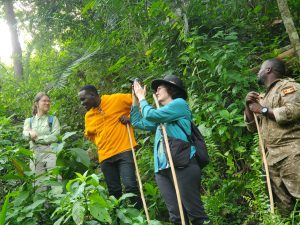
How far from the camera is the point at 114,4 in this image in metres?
7.11

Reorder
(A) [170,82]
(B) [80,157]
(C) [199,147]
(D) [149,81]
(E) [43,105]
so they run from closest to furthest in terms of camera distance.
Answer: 1. (C) [199,147]
2. (A) [170,82]
3. (B) [80,157]
4. (E) [43,105]
5. (D) [149,81]

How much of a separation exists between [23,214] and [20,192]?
1.37 feet

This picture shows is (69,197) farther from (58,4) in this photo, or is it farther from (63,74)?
(58,4)

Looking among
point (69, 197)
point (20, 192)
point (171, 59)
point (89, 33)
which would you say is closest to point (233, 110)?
point (171, 59)

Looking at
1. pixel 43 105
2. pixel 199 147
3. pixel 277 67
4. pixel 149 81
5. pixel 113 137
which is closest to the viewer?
pixel 199 147

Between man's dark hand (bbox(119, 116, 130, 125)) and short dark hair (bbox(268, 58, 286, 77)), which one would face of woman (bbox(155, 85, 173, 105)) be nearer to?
man's dark hand (bbox(119, 116, 130, 125))

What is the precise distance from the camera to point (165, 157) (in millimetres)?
4004

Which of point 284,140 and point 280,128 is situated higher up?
point 280,128

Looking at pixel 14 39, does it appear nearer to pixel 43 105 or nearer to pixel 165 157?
pixel 43 105

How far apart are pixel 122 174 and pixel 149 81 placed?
8.65 ft

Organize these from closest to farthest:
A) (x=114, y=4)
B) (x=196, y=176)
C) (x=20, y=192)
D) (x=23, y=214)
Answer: (x=196, y=176) → (x=23, y=214) → (x=20, y=192) → (x=114, y=4)

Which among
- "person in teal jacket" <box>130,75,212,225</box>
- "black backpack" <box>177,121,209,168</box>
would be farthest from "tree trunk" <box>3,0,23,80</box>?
"black backpack" <box>177,121,209,168</box>

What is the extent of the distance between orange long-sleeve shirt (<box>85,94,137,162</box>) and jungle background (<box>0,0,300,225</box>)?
15.2 inches

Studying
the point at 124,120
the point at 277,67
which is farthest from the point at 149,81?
the point at 277,67
